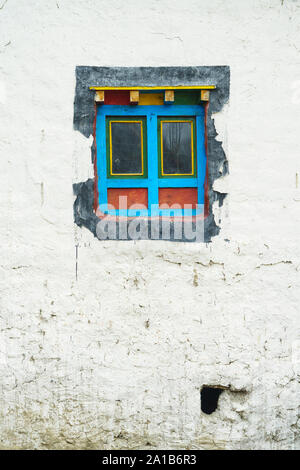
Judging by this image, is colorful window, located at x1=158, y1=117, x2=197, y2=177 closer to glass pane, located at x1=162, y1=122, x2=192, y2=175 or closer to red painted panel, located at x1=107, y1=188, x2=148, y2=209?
glass pane, located at x1=162, y1=122, x2=192, y2=175

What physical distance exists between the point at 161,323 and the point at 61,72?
172 cm

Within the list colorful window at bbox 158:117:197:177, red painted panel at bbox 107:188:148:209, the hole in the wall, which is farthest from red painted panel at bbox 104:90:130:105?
the hole in the wall

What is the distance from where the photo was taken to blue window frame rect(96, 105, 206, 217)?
3271mm

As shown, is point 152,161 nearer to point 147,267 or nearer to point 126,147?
point 126,147

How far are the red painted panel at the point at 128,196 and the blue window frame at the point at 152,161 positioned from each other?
3 cm

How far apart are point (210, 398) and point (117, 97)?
2.04 meters

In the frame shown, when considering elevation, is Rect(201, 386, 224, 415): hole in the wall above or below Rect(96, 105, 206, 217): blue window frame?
below

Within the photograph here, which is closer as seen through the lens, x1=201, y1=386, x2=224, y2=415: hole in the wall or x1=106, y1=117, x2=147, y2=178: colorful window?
x1=201, y1=386, x2=224, y2=415: hole in the wall

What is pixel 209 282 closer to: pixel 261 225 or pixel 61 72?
pixel 261 225

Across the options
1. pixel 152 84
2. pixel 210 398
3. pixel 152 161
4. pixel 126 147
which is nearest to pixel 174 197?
pixel 152 161

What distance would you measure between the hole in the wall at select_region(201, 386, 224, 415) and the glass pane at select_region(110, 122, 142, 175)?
150 centimetres

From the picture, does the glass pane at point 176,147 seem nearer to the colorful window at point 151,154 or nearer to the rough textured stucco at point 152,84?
the colorful window at point 151,154

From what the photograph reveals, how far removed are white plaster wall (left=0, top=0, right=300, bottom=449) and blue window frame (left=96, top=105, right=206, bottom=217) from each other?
0.53ft

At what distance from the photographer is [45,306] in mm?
3139
